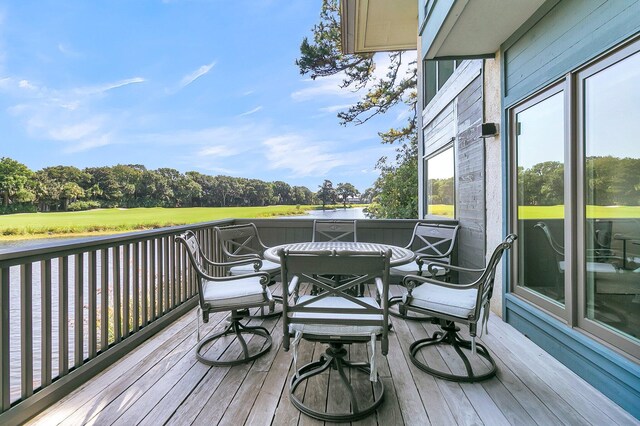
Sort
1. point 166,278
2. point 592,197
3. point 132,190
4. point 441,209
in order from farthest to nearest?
point 132,190 → point 441,209 → point 166,278 → point 592,197

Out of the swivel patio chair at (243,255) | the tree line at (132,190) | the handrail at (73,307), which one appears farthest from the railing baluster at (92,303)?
the tree line at (132,190)

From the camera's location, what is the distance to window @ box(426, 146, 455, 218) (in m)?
4.68

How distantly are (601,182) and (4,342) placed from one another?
3516mm

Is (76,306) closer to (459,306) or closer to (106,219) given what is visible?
(459,306)

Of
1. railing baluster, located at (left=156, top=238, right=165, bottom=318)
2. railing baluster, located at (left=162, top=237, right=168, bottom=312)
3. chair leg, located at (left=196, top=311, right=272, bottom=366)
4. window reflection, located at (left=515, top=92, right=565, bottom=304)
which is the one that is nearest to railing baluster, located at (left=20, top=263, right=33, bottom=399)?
chair leg, located at (left=196, top=311, right=272, bottom=366)

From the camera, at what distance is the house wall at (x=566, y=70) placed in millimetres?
1744

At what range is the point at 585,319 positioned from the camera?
6.79 feet

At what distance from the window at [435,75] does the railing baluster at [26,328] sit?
4.80 metres

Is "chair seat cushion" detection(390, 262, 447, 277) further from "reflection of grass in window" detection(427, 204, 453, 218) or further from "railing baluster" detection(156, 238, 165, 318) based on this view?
"railing baluster" detection(156, 238, 165, 318)

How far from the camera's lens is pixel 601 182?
199cm

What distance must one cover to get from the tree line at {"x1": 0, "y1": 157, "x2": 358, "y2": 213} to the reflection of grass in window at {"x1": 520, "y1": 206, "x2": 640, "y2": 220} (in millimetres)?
4451

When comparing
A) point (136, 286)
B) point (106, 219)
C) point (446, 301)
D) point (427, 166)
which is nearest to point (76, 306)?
point (136, 286)

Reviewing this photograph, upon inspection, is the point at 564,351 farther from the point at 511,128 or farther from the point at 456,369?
the point at 511,128

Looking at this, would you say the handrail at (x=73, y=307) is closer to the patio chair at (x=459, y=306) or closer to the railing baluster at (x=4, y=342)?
the railing baluster at (x=4, y=342)
